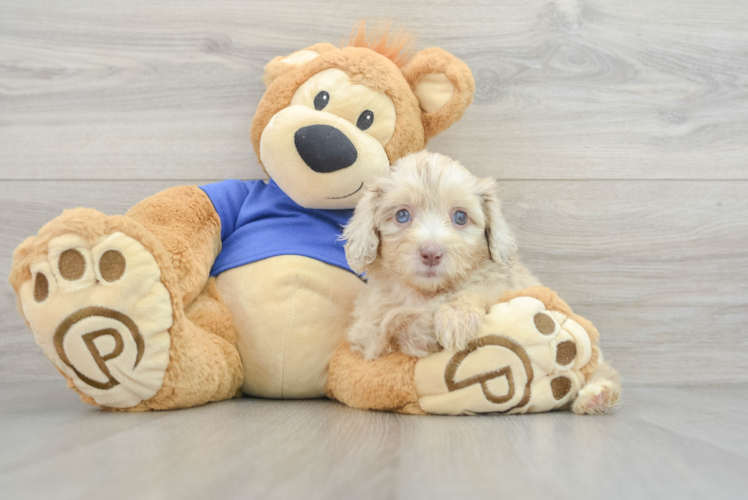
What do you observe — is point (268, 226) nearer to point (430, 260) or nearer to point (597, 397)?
point (430, 260)

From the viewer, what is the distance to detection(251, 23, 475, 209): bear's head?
1.26 metres

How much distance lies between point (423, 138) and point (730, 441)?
3.08ft

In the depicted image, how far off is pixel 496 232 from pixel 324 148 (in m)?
0.43

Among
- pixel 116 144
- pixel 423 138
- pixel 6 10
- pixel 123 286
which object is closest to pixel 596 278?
pixel 423 138

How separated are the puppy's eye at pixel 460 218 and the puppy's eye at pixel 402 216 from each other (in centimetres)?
10

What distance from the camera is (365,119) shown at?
1333 millimetres

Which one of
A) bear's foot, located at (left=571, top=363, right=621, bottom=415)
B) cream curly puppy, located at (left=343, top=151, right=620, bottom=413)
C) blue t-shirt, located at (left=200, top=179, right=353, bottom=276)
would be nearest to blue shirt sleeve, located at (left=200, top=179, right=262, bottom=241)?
blue t-shirt, located at (left=200, top=179, right=353, bottom=276)

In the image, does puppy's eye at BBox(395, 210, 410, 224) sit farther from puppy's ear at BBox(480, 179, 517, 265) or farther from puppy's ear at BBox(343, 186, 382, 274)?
puppy's ear at BBox(480, 179, 517, 265)

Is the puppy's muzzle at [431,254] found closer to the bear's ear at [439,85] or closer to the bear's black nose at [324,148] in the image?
the bear's black nose at [324,148]

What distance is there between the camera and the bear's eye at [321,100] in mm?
1320

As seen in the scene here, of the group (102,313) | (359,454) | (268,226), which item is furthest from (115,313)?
(359,454)

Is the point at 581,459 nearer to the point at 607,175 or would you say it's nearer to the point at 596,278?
the point at 596,278

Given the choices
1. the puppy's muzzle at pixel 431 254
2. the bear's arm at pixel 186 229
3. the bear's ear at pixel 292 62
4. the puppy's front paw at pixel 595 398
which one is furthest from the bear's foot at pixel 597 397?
the bear's ear at pixel 292 62

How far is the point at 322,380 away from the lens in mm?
1279
